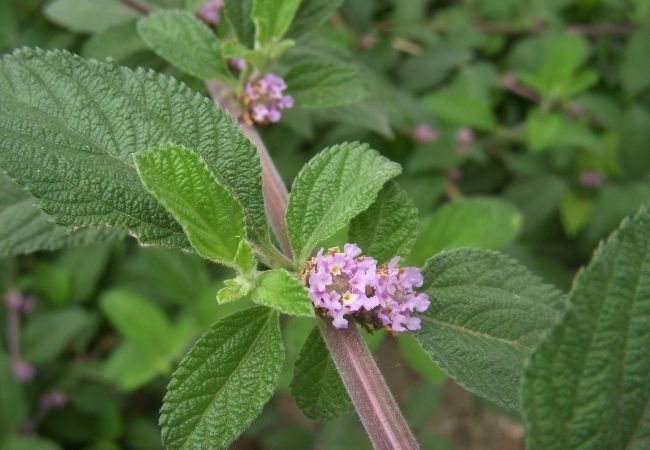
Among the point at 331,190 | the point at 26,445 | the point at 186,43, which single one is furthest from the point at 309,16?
the point at 26,445

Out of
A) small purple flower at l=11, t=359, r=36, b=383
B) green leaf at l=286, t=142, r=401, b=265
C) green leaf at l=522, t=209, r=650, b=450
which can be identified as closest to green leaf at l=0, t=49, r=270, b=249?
green leaf at l=286, t=142, r=401, b=265

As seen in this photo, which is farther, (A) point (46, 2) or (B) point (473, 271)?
(A) point (46, 2)

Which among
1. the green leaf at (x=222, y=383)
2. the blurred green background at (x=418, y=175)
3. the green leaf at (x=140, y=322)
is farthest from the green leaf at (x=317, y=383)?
the green leaf at (x=140, y=322)

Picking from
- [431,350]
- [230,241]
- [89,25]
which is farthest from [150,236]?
[89,25]

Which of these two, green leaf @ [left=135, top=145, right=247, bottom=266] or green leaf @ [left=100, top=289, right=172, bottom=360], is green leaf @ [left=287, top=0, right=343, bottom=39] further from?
green leaf @ [left=100, top=289, right=172, bottom=360]

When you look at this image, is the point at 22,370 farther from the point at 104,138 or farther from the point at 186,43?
the point at 104,138

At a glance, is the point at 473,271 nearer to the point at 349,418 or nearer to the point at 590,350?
the point at 590,350

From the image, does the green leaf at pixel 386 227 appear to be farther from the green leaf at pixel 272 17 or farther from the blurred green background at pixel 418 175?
the blurred green background at pixel 418 175
